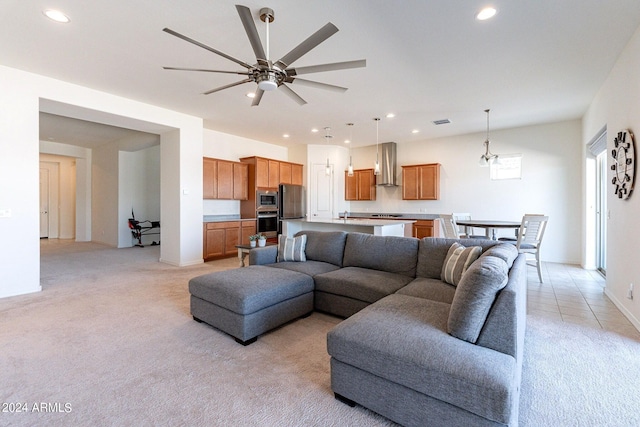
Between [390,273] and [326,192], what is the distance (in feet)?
17.3

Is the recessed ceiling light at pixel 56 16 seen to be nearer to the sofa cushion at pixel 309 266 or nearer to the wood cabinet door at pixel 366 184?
the sofa cushion at pixel 309 266

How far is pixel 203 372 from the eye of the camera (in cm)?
210

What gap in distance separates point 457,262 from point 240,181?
536cm

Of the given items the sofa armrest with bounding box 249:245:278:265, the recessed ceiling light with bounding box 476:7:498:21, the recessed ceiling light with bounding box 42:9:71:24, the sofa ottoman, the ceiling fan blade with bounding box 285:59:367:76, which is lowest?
the sofa ottoman

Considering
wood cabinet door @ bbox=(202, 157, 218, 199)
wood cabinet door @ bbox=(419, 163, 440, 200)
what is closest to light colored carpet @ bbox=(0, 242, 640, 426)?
wood cabinet door @ bbox=(202, 157, 218, 199)

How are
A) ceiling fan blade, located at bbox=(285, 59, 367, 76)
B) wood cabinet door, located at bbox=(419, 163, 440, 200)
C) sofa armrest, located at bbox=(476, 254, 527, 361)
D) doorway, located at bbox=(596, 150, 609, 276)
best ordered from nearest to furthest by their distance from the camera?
sofa armrest, located at bbox=(476, 254, 527, 361), ceiling fan blade, located at bbox=(285, 59, 367, 76), doorway, located at bbox=(596, 150, 609, 276), wood cabinet door, located at bbox=(419, 163, 440, 200)

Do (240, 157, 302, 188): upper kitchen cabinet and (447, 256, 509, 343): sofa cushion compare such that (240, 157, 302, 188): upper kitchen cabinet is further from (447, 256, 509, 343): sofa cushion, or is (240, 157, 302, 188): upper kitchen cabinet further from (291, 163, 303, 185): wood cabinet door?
(447, 256, 509, 343): sofa cushion

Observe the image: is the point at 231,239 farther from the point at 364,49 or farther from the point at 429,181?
the point at 429,181

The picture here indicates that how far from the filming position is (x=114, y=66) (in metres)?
3.52

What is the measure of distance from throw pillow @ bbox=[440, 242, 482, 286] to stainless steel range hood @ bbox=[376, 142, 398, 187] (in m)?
5.06

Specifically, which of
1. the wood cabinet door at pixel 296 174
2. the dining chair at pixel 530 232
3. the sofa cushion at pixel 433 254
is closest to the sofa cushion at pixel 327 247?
the sofa cushion at pixel 433 254

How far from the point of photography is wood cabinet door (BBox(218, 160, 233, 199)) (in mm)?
6465

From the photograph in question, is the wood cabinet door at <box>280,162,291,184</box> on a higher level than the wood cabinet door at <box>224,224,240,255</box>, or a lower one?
higher

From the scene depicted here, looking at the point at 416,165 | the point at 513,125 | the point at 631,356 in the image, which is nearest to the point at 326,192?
the point at 416,165
